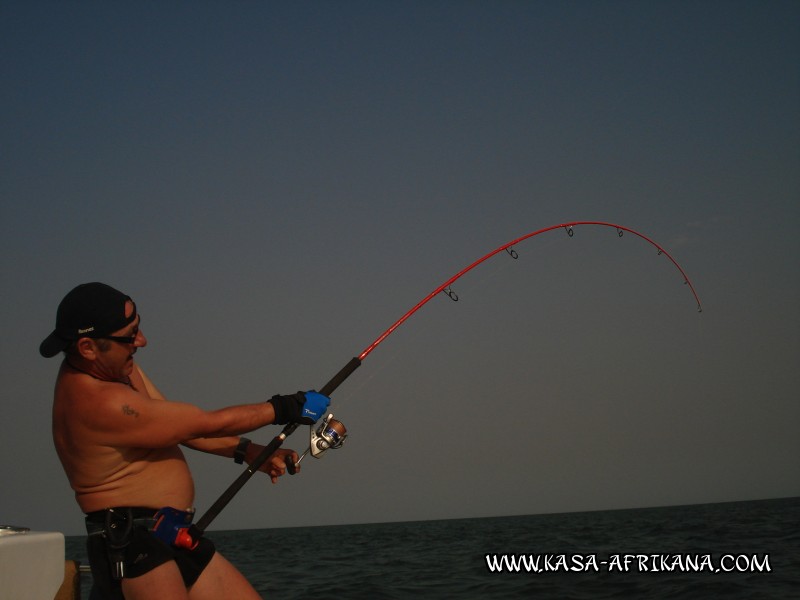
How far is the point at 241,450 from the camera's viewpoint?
3744 millimetres

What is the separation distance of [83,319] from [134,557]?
830 mm

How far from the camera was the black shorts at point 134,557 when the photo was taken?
288cm

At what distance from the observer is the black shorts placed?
113 inches

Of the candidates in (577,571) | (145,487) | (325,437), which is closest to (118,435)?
(145,487)

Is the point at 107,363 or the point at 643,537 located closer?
the point at 107,363

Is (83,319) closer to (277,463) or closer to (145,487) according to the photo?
(145,487)

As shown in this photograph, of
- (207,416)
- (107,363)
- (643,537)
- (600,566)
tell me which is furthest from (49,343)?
(643,537)

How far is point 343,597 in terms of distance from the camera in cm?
1096

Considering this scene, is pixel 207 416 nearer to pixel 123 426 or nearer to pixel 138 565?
pixel 123 426

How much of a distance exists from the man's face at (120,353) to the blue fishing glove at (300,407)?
532mm

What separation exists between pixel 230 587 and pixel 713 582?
8.17 m

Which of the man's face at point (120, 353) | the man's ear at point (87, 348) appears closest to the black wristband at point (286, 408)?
the man's face at point (120, 353)

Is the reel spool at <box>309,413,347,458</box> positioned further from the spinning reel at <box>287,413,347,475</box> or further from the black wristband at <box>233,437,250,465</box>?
the black wristband at <box>233,437,250,465</box>

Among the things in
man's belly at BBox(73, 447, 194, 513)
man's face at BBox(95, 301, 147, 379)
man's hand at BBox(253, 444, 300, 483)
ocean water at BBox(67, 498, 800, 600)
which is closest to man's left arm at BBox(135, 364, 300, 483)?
man's hand at BBox(253, 444, 300, 483)
